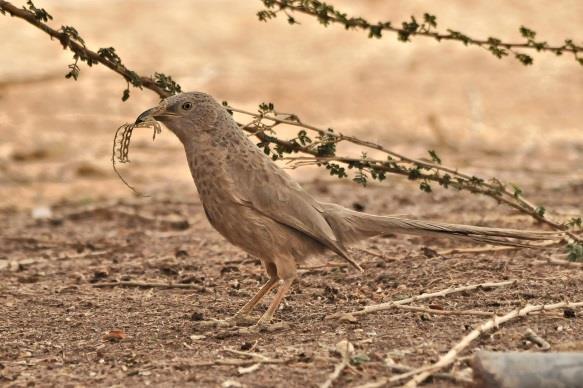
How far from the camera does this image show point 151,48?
53.6ft

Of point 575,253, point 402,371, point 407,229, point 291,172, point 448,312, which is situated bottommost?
point 402,371

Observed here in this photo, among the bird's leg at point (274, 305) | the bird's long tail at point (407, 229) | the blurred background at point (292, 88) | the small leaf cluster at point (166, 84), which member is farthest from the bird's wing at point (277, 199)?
the blurred background at point (292, 88)

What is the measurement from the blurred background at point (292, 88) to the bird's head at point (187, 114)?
4.70 meters

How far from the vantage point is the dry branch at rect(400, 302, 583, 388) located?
412 centimetres

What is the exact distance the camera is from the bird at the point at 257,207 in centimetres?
519

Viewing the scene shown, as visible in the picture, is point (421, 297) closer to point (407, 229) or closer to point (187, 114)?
point (407, 229)

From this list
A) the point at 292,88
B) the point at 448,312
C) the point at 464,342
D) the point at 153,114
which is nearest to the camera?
the point at 464,342

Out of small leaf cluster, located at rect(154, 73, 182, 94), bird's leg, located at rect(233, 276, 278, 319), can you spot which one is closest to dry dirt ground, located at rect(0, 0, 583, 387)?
bird's leg, located at rect(233, 276, 278, 319)

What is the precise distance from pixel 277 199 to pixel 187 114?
0.61 meters

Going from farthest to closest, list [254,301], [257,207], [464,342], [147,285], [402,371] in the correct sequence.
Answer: [147,285]
[254,301]
[257,207]
[464,342]
[402,371]

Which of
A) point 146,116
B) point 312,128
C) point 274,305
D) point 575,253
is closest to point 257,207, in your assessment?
point 274,305

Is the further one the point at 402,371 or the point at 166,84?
the point at 166,84

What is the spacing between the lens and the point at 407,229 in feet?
17.6

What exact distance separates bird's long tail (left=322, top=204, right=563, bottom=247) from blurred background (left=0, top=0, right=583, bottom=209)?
14.1 feet
